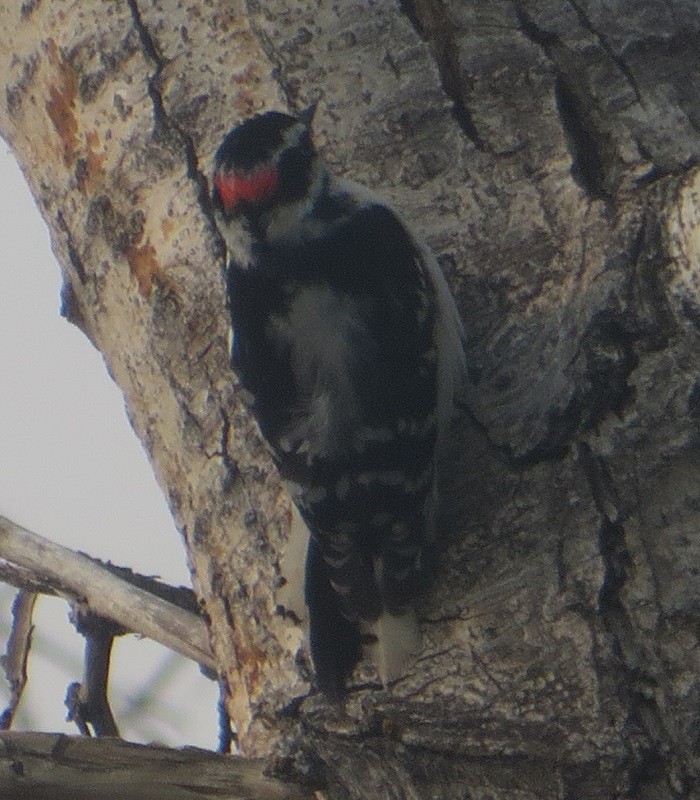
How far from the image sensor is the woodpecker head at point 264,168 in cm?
255

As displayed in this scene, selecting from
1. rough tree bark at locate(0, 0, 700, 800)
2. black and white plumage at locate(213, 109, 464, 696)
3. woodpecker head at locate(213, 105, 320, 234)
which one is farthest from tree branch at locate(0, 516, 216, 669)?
woodpecker head at locate(213, 105, 320, 234)

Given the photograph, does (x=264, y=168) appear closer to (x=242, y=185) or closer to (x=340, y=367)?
(x=242, y=185)

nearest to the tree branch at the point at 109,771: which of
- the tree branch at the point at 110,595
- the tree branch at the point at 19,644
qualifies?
the tree branch at the point at 110,595

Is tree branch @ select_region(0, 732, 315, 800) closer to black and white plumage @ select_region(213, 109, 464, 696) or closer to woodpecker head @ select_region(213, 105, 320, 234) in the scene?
black and white plumage @ select_region(213, 109, 464, 696)

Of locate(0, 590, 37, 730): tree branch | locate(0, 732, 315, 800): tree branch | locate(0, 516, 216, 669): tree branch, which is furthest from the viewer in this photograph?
locate(0, 590, 37, 730): tree branch

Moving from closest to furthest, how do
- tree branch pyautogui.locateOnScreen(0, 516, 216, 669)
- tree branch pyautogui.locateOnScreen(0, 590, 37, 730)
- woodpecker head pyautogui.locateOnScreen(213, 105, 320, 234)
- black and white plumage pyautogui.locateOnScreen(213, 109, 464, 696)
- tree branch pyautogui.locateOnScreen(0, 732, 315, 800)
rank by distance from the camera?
tree branch pyautogui.locateOnScreen(0, 732, 315, 800) < black and white plumage pyautogui.locateOnScreen(213, 109, 464, 696) < woodpecker head pyautogui.locateOnScreen(213, 105, 320, 234) < tree branch pyautogui.locateOnScreen(0, 516, 216, 669) < tree branch pyautogui.locateOnScreen(0, 590, 37, 730)

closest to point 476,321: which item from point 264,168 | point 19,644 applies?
point 264,168

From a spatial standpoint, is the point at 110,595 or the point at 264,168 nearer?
Result: the point at 264,168

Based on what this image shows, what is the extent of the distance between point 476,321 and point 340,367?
0.28 metres

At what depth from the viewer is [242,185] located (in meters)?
2.62

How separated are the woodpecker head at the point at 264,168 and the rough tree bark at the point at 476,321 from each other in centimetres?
11

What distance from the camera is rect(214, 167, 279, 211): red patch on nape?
8.54 ft

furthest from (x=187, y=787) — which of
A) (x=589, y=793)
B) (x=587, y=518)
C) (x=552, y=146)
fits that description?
(x=552, y=146)

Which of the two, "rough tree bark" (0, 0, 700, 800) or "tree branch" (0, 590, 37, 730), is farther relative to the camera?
"tree branch" (0, 590, 37, 730)
